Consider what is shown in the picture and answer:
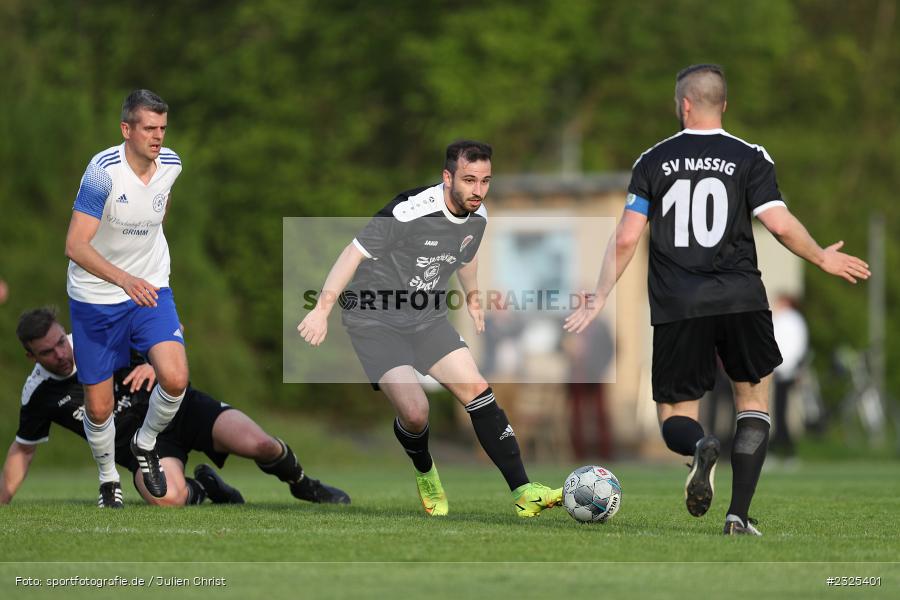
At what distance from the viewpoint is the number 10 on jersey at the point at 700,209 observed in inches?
301

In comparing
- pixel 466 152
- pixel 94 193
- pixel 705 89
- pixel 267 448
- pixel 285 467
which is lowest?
pixel 285 467

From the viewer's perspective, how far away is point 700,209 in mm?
7695

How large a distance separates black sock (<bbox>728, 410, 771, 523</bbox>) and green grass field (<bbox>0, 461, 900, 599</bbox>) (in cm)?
23

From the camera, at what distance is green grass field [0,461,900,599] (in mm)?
6102

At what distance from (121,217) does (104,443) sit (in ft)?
5.11

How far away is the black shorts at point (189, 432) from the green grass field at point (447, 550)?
1.64ft

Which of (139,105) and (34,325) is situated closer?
(139,105)

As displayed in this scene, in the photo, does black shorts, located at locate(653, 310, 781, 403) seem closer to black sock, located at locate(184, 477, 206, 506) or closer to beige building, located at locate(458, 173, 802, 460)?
black sock, located at locate(184, 477, 206, 506)

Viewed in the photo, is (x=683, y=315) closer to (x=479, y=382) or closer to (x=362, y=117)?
(x=479, y=382)

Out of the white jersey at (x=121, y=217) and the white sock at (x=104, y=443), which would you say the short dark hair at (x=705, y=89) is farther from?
Answer: the white sock at (x=104, y=443)

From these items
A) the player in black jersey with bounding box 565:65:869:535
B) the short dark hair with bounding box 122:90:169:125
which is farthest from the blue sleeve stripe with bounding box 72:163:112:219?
the player in black jersey with bounding box 565:65:869:535

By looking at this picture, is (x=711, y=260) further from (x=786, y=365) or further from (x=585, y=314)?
(x=786, y=365)

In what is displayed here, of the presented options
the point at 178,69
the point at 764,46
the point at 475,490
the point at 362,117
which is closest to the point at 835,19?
the point at 764,46

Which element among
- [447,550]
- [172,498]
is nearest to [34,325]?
[172,498]
